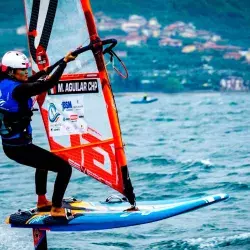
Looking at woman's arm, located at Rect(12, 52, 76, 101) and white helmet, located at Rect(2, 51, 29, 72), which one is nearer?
woman's arm, located at Rect(12, 52, 76, 101)

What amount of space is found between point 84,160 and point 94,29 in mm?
1520

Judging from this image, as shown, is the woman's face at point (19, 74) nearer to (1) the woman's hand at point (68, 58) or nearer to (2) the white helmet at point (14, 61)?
(2) the white helmet at point (14, 61)

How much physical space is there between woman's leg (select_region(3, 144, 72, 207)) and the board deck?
358 millimetres

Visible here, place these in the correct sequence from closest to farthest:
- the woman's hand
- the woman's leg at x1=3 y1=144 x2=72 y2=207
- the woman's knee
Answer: the woman's hand, the woman's leg at x1=3 y1=144 x2=72 y2=207, the woman's knee

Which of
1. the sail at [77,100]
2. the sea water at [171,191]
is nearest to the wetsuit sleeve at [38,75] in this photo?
the sail at [77,100]

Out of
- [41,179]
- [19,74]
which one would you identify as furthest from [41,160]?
[19,74]

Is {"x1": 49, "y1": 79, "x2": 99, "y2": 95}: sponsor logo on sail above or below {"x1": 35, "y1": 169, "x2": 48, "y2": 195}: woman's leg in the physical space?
above

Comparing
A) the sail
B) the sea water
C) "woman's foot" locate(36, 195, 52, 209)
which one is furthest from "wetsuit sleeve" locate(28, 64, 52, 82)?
the sea water

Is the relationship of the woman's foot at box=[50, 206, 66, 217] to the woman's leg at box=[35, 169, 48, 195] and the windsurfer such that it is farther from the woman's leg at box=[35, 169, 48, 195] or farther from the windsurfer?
the woman's leg at box=[35, 169, 48, 195]

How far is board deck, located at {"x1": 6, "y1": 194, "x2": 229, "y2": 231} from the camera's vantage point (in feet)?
29.0

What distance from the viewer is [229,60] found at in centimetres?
15500

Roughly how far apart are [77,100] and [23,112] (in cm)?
92

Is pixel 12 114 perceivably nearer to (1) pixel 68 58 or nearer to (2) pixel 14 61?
(2) pixel 14 61

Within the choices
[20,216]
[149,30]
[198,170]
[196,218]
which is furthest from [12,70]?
[149,30]
